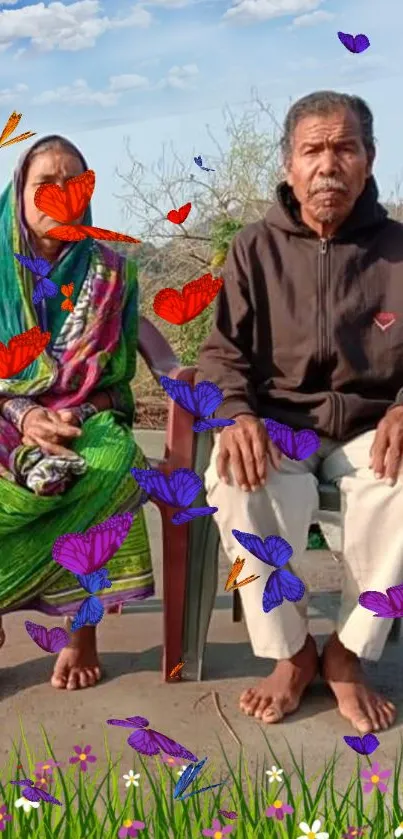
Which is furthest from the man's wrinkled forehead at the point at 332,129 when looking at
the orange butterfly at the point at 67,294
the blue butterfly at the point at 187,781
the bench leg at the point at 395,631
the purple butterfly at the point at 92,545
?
the blue butterfly at the point at 187,781

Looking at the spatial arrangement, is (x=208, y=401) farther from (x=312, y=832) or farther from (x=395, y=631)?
(x=312, y=832)

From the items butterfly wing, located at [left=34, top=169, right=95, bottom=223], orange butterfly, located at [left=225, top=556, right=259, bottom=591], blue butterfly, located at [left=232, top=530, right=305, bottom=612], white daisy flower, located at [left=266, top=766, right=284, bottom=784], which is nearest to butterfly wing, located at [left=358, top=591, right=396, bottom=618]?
blue butterfly, located at [left=232, top=530, right=305, bottom=612]

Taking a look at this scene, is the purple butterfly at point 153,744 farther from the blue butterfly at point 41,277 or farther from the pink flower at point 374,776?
the blue butterfly at point 41,277

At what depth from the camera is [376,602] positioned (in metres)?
2.83

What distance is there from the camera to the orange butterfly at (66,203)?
304 cm

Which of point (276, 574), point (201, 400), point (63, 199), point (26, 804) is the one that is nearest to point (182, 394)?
point (201, 400)

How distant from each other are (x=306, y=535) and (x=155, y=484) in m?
0.45

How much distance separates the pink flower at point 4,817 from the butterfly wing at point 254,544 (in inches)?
34.8

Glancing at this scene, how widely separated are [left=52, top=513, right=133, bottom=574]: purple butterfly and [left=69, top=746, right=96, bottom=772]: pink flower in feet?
1.43

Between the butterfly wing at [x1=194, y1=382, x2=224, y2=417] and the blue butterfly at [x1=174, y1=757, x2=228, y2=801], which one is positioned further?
the butterfly wing at [x1=194, y1=382, x2=224, y2=417]

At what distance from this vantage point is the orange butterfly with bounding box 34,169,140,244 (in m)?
3.04

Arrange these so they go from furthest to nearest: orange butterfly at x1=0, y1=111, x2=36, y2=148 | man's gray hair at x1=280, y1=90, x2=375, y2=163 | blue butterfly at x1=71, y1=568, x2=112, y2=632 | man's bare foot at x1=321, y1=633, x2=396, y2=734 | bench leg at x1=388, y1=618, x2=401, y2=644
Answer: bench leg at x1=388, y1=618, x2=401, y2=644 < man's gray hair at x1=280, y1=90, x2=375, y2=163 < blue butterfly at x1=71, y1=568, x2=112, y2=632 < man's bare foot at x1=321, y1=633, x2=396, y2=734 < orange butterfly at x1=0, y1=111, x2=36, y2=148

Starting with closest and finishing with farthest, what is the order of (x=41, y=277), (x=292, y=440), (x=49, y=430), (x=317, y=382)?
1. (x=292, y=440)
2. (x=49, y=430)
3. (x=317, y=382)
4. (x=41, y=277)

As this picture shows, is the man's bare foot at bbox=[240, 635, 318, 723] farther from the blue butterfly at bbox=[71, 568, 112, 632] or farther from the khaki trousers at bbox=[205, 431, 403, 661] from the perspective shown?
the blue butterfly at bbox=[71, 568, 112, 632]
